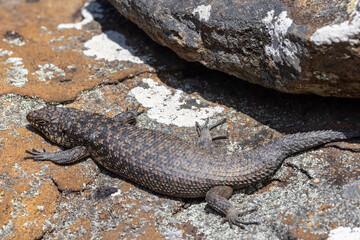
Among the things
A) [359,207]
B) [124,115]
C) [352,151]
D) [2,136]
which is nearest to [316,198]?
[359,207]

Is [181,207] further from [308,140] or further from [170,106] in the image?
[308,140]

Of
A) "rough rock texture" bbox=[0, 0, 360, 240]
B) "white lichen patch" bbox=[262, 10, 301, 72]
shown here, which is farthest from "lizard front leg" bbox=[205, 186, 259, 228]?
"white lichen patch" bbox=[262, 10, 301, 72]

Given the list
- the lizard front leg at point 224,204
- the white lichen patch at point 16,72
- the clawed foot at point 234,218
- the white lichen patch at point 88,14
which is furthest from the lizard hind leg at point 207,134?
the white lichen patch at point 88,14

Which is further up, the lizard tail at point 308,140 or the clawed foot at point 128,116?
the lizard tail at point 308,140

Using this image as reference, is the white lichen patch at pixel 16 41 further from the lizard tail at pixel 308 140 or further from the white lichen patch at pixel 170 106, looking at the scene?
the lizard tail at pixel 308 140

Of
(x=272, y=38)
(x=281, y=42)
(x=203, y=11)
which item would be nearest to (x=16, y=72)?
(x=203, y=11)
